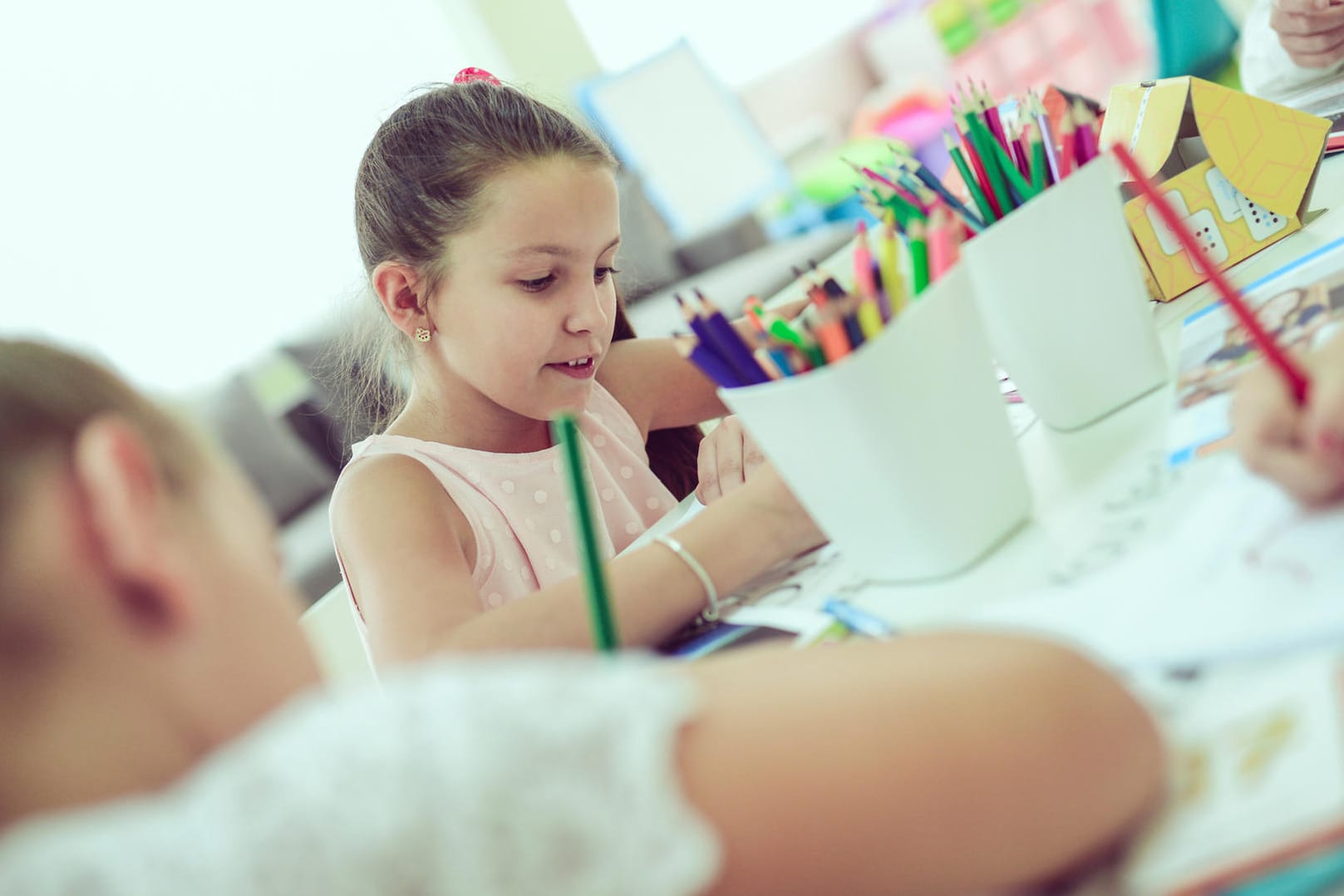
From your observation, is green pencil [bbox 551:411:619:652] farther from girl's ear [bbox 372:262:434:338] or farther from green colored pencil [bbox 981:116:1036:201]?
girl's ear [bbox 372:262:434:338]

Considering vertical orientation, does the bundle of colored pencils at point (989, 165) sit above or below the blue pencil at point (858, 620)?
above

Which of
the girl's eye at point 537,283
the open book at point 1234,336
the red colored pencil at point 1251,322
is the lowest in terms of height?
the open book at point 1234,336

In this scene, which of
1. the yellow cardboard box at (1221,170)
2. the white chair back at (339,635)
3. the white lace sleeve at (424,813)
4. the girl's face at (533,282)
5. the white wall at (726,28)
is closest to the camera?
the white lace sleeve at (424,813)

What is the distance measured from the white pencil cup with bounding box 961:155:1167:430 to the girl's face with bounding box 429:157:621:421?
395 millimetres

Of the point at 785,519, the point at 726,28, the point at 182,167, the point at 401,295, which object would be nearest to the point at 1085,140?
the point at 785,519

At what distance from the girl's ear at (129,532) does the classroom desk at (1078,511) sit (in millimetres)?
291

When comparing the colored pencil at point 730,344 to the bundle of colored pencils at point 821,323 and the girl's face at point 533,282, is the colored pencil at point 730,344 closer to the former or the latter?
the bundle of colored pencils at point 821,323

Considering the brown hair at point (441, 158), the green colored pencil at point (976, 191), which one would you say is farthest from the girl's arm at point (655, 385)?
the green colored pencil at point (976, 191)

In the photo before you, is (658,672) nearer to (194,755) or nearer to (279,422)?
(194,755)

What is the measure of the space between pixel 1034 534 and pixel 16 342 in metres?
0.41

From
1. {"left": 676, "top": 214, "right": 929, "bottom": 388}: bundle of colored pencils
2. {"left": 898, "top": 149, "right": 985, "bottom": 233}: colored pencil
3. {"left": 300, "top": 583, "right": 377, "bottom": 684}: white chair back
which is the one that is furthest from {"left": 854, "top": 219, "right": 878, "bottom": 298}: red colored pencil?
{"left": 300, "top": 583, "right": 377, "bottom": 684}: white chair back

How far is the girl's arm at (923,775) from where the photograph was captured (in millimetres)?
257

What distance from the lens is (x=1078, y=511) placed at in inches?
18.9

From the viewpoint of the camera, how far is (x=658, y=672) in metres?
0.27
